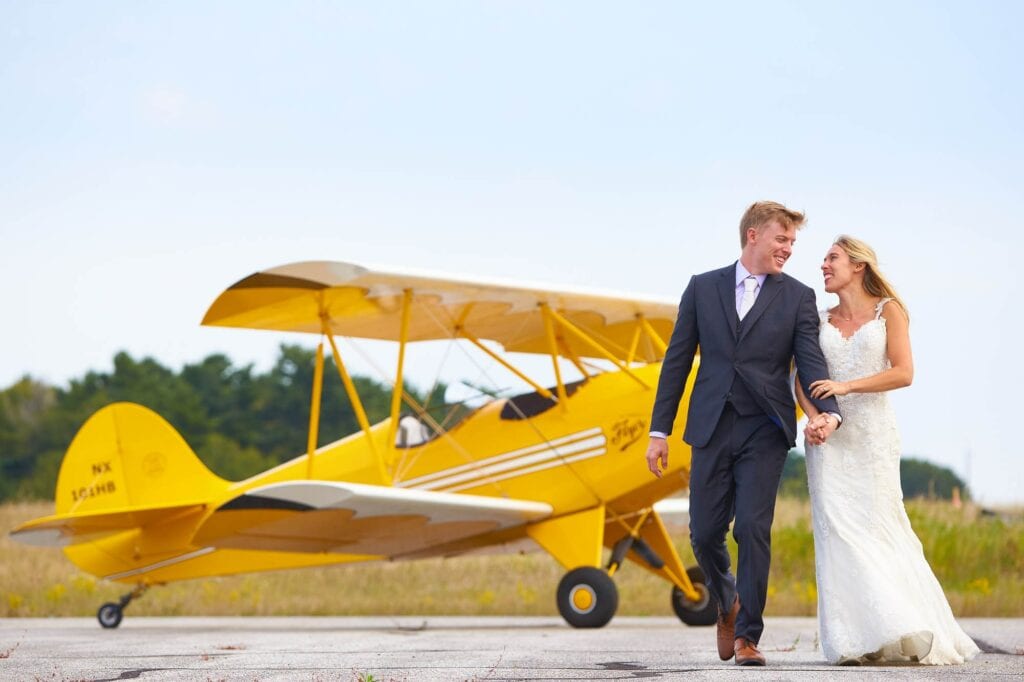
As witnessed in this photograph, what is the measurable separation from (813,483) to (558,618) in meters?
8.43

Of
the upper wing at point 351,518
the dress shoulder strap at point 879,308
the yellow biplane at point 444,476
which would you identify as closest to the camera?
the dress shoulder strap at point 879,308

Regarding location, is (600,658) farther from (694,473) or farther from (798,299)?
(798,299)

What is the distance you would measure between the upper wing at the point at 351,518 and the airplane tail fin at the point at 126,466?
208 centimetres

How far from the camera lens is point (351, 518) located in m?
10.8

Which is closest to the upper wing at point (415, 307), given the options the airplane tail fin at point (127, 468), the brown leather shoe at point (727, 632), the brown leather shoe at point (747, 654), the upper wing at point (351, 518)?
the upper wing at point (351, 518)

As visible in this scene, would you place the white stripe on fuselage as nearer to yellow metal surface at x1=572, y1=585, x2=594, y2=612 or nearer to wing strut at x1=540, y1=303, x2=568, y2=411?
wing strut at x1=540, y1=303, x2=568, y2=411

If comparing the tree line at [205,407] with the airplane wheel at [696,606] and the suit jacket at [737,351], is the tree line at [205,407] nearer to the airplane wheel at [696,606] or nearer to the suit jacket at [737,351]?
the airplane wheel at [696,606]

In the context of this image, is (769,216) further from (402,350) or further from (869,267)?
(402,350)

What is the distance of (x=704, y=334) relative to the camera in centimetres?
561

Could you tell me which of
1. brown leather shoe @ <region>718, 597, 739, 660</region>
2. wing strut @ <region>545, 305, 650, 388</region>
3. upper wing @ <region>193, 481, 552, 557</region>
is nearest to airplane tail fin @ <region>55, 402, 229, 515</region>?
upper wing @ <region>193, 481, 552, 557</region>

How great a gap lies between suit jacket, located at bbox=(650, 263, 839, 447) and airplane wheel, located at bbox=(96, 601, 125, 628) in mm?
8126

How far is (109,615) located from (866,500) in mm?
8528

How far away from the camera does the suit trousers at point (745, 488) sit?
5.37 metres

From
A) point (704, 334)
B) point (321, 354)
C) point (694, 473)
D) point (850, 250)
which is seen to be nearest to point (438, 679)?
point (694, 473)
